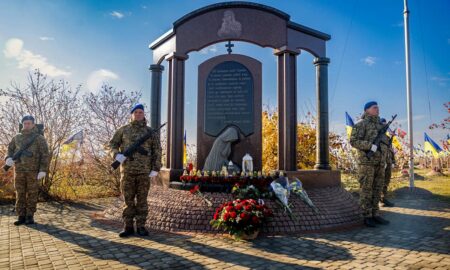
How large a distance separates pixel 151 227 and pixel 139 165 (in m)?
1.27

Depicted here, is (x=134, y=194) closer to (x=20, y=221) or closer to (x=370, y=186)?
(x=20, y=221)

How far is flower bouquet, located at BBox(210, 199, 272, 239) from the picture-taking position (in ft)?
15.4

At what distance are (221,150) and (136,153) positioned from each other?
281 centimetres

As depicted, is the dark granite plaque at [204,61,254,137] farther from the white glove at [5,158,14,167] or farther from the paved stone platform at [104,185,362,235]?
the white glove at [5,158,14,167]

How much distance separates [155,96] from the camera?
8984 millimetres

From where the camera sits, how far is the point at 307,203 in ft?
19.2

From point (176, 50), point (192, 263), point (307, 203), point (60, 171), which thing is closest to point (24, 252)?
point (192, 263)

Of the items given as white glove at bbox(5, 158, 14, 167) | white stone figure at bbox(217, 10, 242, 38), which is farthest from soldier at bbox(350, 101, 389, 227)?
white glove at bbox(5, 158, 14, 167)

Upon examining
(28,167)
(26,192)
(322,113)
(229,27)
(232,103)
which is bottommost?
(26,192)

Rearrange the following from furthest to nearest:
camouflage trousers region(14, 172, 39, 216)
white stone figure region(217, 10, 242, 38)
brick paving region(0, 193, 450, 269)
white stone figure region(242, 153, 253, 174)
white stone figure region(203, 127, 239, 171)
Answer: white stone figure region(217, 10, 242, 38) → white stone figure region(203, 127, 239, 171) → white stone figure region(242, 153, 253, 174) → camouflage trousers region(14, 172, 39, 216) → brick paving region(0, 193, 450, 269)

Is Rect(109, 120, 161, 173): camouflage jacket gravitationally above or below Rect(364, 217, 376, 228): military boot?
above

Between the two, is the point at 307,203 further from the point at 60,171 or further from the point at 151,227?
the point at 60,171

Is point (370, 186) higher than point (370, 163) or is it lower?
lower

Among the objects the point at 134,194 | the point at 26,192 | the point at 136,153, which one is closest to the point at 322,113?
the point at 136,153
